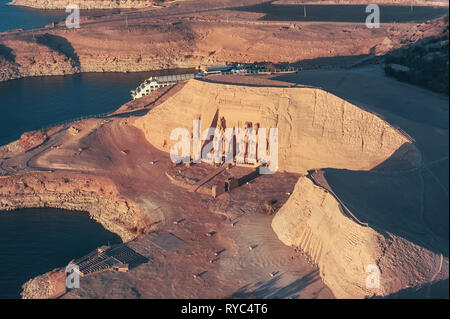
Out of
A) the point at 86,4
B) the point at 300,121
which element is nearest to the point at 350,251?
the point at 300,121

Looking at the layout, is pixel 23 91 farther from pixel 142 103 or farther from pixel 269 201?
pixel 269 201

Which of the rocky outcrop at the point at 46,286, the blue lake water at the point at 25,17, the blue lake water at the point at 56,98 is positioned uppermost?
the blue lake water at the point at 25,17

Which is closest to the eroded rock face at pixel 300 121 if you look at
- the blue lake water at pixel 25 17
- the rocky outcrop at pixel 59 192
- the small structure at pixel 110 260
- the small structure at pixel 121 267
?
the rocky outcrop at pixel 59 192

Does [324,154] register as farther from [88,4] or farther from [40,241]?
[88,4]

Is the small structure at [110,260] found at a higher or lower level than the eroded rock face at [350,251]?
lower

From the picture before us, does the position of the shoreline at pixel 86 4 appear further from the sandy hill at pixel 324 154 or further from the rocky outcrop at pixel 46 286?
the rocky outcrop at pixel 46 286

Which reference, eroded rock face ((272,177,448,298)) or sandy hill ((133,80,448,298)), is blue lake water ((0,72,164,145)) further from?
eroded rock face ((272,177,448,298))
